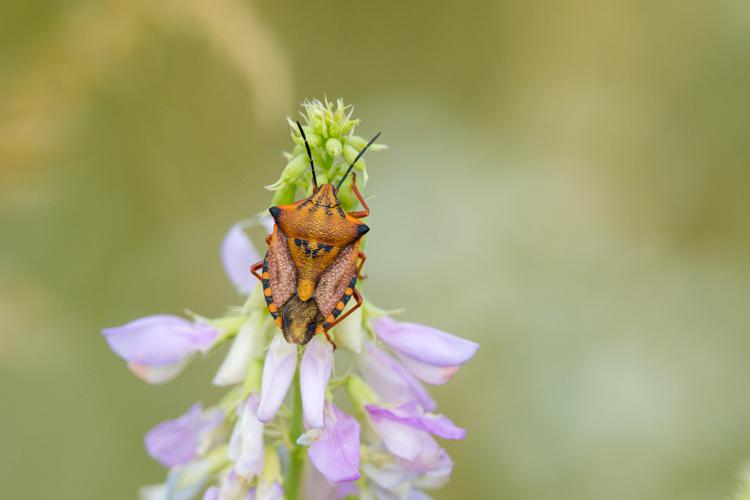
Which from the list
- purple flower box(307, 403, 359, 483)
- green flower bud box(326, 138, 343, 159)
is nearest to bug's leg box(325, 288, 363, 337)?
purple flower box(307, 403, 359, 483)

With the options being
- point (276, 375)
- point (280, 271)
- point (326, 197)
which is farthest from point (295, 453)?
point (326, 197)

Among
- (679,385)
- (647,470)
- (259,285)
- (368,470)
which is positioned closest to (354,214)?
(259,285)

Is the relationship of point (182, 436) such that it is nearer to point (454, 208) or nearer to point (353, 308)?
point (353, 308)

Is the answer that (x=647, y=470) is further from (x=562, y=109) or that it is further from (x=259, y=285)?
(x=259, y=285)

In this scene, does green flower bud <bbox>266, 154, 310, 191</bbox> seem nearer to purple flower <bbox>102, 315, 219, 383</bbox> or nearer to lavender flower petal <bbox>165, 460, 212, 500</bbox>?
purple flower <bbox>102, 315, 219, 383</bbox>

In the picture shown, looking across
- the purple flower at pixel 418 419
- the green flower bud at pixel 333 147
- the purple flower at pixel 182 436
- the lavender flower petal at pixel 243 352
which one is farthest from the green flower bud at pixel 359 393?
the green flower bud at pixel 333 147

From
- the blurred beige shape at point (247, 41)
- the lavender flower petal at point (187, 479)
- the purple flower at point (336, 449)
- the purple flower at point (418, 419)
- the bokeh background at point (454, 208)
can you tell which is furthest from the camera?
the bokeh background at point (454, 208)

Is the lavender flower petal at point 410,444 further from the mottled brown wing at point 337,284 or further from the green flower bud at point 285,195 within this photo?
the green flower bud at point 285,195
